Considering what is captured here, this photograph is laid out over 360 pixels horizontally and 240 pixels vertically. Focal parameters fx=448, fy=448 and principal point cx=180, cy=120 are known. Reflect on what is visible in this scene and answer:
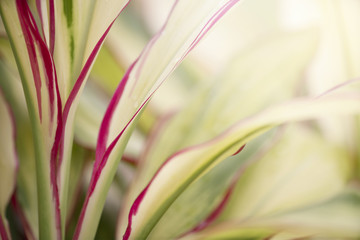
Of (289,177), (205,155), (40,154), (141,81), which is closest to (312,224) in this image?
(289,177)

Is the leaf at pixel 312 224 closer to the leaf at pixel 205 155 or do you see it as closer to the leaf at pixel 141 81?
the leaf at pixel 205 155

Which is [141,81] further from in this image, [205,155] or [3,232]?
[3,232]

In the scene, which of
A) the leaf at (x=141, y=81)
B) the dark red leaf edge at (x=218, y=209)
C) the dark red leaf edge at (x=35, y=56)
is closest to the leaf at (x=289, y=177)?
the dark red leaf edge at (x=218, y=209)

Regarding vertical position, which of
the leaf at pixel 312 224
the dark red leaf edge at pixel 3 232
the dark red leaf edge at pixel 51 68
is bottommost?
the dark red leaf edge at pixel 3 232

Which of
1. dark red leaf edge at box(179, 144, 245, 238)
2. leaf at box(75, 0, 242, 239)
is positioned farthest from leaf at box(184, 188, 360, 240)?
leaf at box(75, 0, 242, 239)

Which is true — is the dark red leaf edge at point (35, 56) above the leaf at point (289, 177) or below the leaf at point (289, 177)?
above

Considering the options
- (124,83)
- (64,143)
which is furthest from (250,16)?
(64,143)

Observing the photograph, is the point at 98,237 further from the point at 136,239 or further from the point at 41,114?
the point at 41,114
